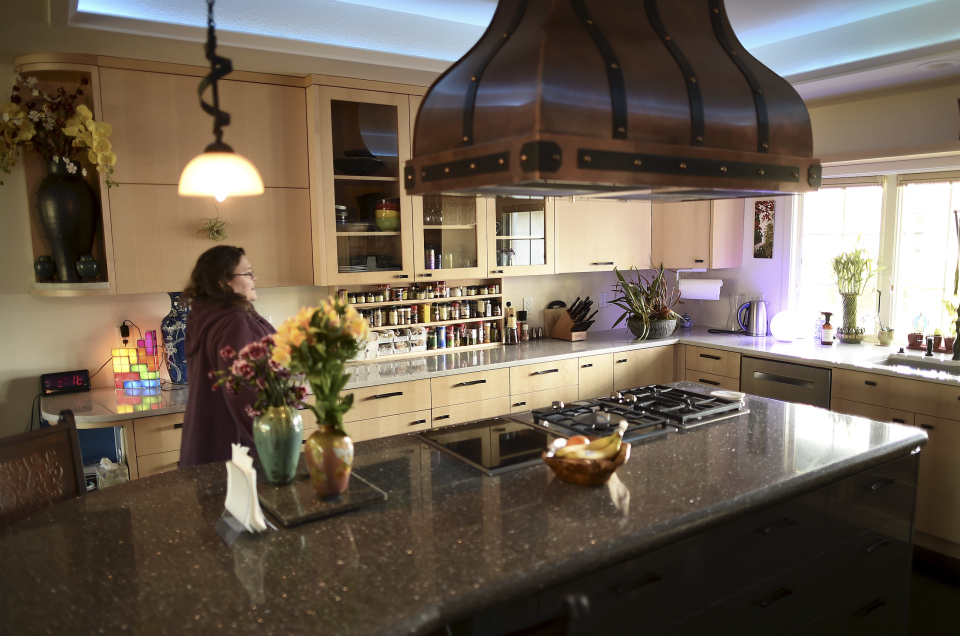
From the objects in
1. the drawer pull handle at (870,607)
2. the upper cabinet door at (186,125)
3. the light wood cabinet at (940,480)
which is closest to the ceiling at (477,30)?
the upper cabinet door at (186,125)

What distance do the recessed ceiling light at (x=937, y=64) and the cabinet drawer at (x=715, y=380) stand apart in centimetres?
195

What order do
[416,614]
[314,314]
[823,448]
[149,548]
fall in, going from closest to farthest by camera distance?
[416,614]
[149,548]
[314,314]
[823,448]

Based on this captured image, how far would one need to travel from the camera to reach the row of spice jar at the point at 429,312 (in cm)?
392

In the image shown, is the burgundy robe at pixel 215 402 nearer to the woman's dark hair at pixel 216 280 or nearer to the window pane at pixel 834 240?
the woman's dark hair at pixel 216 280

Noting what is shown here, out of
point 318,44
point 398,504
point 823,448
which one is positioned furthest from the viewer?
point 318,44

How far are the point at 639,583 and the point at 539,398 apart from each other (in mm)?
2341

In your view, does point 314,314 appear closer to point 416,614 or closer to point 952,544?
point 416,614

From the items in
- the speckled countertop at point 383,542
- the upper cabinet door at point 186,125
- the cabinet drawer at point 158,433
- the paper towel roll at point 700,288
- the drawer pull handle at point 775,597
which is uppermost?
the upper cabinet door at point 186,125

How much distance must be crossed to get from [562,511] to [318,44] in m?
2.54

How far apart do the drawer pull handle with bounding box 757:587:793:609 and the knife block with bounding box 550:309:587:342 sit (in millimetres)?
2625

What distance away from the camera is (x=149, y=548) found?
1495 millimetres

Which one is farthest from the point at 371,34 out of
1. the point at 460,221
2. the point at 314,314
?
the point at 314,314

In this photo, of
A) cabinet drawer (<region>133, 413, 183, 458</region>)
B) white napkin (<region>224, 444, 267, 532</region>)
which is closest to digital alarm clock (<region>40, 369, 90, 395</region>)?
cabinet drawer (<region>133, 413, 183, 458</region>)

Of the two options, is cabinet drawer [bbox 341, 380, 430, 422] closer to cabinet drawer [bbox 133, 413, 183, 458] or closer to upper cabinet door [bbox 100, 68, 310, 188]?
cabinet drawer [bbox 133, 413, 183, 458]
